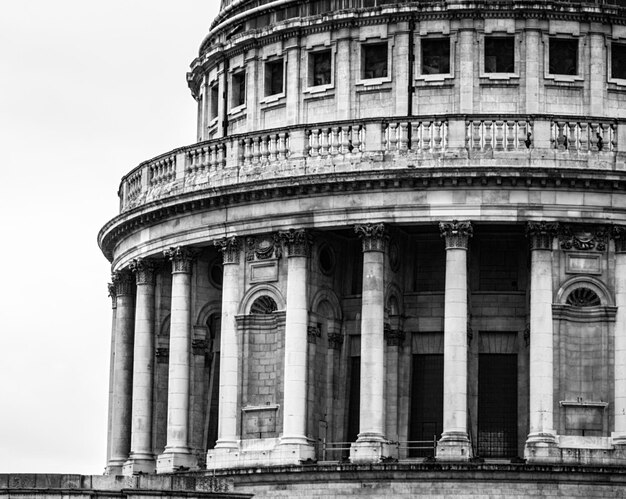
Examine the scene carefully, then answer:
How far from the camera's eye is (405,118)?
69.1 meters

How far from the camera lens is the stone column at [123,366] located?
78.8 meters

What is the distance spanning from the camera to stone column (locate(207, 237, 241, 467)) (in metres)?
70.6

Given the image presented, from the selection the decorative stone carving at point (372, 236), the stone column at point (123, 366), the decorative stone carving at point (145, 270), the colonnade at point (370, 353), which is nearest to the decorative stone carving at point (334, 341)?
the colonnade at point (370, 353)

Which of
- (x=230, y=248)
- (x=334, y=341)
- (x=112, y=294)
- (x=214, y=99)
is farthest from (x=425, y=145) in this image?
(x=112, y=294)

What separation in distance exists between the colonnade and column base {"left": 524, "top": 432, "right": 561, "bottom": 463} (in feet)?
0.11

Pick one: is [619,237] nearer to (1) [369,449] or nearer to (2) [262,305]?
(1) [369,449]

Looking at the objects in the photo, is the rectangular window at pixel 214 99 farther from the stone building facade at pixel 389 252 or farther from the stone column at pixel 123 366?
the stone column at pixel 123 366

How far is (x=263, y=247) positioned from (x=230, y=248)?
1345 mm

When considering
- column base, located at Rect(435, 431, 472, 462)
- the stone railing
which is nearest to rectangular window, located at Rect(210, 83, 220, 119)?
the stone railing

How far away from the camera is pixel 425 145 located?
68.4 meters

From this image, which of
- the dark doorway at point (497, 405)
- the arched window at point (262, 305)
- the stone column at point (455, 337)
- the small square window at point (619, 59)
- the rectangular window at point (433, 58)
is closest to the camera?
the stone column at point (455, 337)

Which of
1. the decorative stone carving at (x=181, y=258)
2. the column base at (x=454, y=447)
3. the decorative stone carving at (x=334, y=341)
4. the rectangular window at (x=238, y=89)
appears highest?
the rectangular window at (x=238, y=89)

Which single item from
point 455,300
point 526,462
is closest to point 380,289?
point 455,300

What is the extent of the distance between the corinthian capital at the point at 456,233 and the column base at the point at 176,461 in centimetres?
1299
